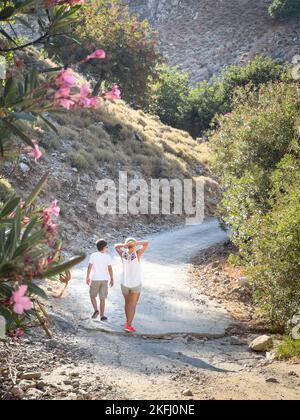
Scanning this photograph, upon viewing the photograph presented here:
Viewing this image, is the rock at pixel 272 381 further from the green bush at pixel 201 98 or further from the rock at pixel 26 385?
the green bush at pixel 201 98

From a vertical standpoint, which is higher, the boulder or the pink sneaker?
the boulder

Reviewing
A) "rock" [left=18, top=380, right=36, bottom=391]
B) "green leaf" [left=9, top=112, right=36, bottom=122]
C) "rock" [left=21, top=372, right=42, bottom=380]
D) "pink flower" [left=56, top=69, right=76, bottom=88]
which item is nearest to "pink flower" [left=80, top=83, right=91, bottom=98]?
"pink flower" [left=56, top=69, right=76, bottom=88]

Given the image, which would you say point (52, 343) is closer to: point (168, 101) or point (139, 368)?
point (139, 368)

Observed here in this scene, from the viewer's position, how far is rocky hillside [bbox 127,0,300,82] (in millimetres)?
61562

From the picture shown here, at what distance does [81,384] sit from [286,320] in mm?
4134

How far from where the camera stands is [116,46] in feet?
94.2

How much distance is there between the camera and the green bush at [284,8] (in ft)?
206

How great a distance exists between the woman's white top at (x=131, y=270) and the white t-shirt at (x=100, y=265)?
1.66ft

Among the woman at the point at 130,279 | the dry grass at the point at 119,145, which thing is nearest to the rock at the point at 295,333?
the woman at the point at 130,279

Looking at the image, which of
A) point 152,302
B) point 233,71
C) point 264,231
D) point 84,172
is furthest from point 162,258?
point 233,71

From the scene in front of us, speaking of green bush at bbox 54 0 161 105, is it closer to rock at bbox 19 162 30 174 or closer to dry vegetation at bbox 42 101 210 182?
dry vegetation at bbox 42 101 210 182

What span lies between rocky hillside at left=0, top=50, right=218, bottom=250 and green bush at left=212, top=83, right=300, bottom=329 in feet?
14.8

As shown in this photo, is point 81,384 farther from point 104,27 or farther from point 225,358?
point 104,27

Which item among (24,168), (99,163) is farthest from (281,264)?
(99,163)
